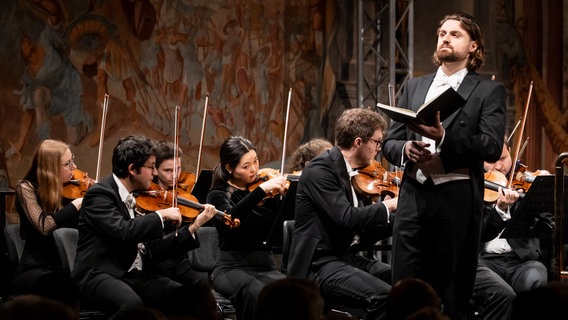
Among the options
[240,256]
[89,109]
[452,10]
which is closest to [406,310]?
[240,256]

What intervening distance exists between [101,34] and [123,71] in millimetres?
384

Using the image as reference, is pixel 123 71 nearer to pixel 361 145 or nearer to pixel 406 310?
pixel 361 145

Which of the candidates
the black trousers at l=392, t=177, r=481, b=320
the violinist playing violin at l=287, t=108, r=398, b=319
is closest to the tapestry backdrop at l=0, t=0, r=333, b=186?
the violinist playing violin at l=287, t=108, r=398, b=319

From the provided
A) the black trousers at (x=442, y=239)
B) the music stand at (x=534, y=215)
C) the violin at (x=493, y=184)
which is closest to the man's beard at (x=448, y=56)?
the black trousers at (x=442, y=239)

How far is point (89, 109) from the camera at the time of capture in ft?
27.0

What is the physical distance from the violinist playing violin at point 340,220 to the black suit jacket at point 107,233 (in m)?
0.73

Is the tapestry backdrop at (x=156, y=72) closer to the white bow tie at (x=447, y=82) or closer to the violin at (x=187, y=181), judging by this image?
the violin at (x=187, y=181)

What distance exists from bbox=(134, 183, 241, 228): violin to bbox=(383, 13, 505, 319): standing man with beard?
1.42 m

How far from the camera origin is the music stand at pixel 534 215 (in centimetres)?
498

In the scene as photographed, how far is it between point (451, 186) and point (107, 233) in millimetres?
1736

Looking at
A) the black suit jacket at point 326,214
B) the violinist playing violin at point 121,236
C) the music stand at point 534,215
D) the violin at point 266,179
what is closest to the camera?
the violinist playing violin at point 121,236

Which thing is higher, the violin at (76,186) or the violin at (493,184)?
the violin at (76,186)

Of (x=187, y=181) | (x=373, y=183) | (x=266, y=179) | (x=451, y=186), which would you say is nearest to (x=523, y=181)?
(x=373, y=183)

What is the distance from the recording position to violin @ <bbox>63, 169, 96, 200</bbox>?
552cm
